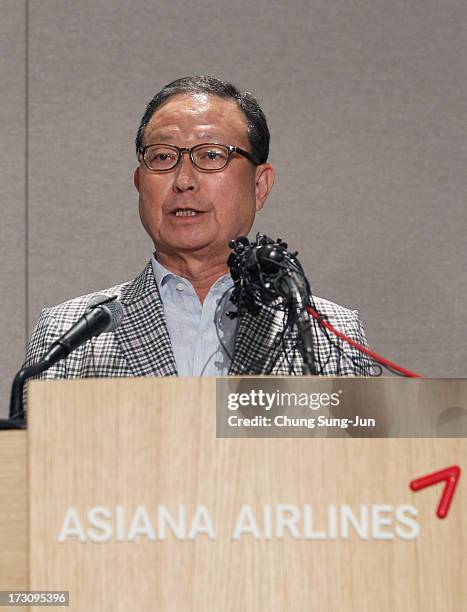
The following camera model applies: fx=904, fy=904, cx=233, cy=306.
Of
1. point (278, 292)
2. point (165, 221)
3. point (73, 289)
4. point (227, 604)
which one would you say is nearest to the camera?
point (227, 604)

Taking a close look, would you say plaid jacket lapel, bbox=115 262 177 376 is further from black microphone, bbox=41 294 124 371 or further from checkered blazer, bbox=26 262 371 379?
black microphone, bbox=41 294 124 371

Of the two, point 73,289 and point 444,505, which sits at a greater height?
point 73,289

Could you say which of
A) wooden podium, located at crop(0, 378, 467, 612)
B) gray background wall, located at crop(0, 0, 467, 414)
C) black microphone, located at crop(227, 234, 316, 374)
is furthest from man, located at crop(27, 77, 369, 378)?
gray background wall, located at crop(0, 0, 467, 414)

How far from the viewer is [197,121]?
58.6 inches

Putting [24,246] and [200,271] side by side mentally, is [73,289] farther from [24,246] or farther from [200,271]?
[200,271]

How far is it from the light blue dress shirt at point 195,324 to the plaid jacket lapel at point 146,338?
0.08m

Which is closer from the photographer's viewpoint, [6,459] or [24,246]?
[6,459]

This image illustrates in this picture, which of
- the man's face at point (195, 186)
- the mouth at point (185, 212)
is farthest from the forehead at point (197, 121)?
the mouth at point (185, 212)

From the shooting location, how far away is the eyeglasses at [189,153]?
1.48 m

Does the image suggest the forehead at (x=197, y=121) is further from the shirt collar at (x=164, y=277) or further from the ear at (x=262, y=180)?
the shirt collar at (x=164, y=277)

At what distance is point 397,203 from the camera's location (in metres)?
2.34

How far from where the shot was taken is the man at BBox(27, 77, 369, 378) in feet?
4.53

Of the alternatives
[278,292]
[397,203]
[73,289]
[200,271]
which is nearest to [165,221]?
[200,271]

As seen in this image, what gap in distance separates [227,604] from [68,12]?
1.93m
